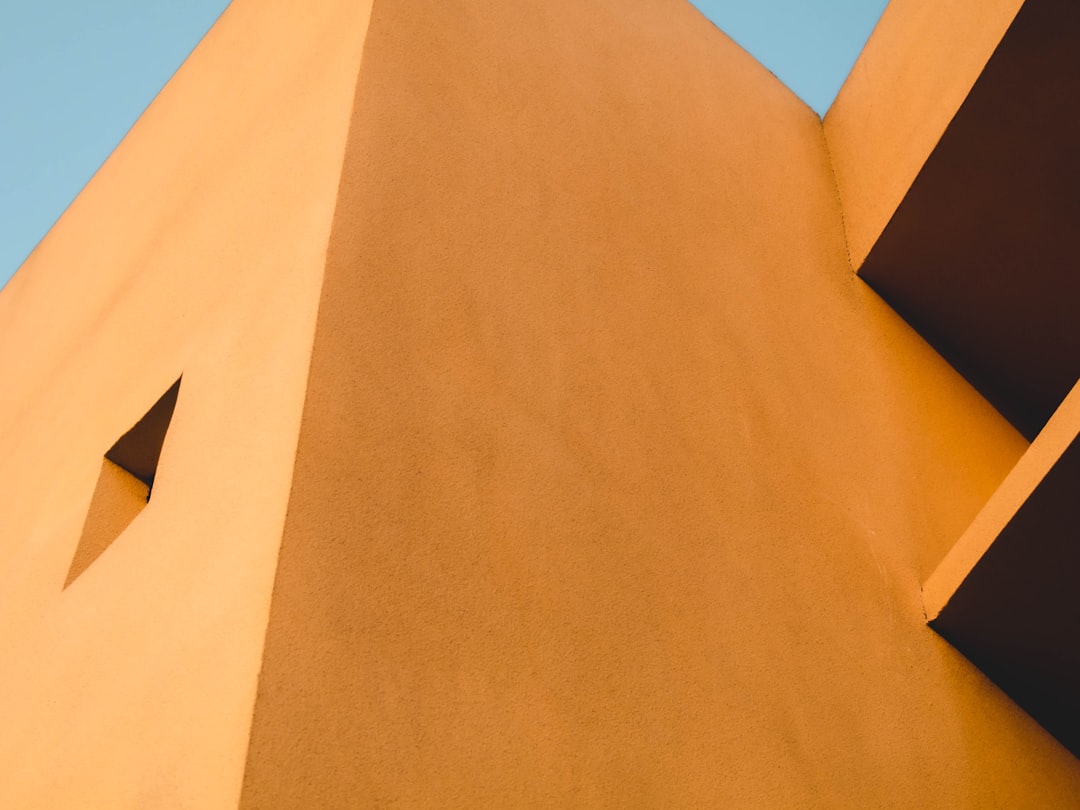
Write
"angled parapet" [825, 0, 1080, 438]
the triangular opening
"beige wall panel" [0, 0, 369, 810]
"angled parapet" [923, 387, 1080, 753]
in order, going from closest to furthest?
"beige wall panel" [0, 0, 369, 810], the triangular opening, "angled parapet" [923, 387, 1080, 753], "angled parapet" [825, 0, 1080, 438]

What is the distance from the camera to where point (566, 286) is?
2.87 m

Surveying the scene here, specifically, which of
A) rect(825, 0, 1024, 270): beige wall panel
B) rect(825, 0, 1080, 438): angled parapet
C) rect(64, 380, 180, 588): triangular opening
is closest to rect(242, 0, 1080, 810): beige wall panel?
rect(825, 0, 1080, 438): angled parapet

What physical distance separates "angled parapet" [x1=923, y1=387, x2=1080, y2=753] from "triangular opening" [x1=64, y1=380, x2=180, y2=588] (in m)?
2.23

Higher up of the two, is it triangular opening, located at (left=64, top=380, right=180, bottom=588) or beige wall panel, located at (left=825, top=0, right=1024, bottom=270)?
beige wall panel, located at (left=825, top=0, right=1024, bottom=270)

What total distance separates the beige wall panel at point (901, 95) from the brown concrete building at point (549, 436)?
0.09 ft

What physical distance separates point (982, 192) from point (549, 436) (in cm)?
264

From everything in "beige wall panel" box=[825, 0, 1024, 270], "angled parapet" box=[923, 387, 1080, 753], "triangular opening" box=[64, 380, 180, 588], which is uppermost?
"beige wall panel" box=[825, 0, 1024, 270]

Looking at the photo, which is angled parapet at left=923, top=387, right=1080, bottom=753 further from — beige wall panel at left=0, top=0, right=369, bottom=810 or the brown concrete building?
beige wall panel at left=0, top=0, right=369, bottom=810

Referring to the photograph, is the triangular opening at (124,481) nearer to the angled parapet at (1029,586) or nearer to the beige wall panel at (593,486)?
the beige wall panel at (593,486)

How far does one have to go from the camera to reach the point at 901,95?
4566 millimetres

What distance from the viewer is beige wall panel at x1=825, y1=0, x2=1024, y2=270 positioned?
409 cm

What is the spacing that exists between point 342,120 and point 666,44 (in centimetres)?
233

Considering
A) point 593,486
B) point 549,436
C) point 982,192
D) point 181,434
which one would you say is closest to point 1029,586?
point 593,486

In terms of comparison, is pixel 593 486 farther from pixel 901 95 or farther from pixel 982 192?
pixel 901 95
